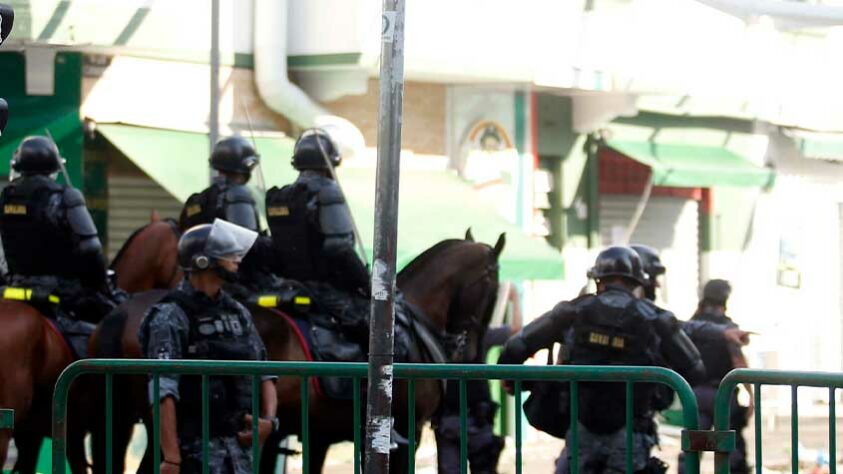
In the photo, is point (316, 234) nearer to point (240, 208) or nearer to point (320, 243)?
point (320, 243)

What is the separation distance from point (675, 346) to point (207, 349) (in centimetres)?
253

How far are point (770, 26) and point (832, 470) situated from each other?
54.8 feet

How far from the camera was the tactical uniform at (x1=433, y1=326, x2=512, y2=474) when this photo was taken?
32.8 feet

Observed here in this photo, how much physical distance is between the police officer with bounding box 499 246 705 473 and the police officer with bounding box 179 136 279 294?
70.9 inches

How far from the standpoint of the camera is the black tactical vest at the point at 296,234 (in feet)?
33.9

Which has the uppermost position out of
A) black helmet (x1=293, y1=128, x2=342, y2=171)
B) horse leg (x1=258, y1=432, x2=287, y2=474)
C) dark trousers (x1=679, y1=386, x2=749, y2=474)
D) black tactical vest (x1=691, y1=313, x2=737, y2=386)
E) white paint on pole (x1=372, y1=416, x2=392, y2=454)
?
black helmet (x1=293, y1=128, x2=342, y2=171)

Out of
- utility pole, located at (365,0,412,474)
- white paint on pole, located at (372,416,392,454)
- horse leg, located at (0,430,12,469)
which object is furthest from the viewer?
horse leg, located at (0,430,12,469)

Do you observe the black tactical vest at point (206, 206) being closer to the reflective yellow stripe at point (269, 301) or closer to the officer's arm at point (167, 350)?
the reflective yellow stripe at point (269, 301)

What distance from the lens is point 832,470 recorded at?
A: 6246mm

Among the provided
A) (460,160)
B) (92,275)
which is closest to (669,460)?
(460,160)

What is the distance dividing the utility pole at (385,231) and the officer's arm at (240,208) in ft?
16.3

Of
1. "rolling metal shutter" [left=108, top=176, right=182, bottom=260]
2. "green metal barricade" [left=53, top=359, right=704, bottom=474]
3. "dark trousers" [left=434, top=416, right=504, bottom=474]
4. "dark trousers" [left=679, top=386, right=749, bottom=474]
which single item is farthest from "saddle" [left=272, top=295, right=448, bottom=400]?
"rolling metal shutter" [left=108, top=176, right=182, bottom=260]

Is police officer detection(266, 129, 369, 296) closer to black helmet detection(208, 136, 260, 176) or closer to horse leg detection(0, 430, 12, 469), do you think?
black helmet detection(208, 136, 260, 176)

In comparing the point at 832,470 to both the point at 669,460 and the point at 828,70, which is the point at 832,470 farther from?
the point at 828,70
